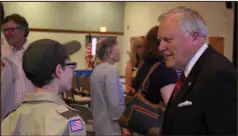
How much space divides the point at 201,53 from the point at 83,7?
27.5 ft

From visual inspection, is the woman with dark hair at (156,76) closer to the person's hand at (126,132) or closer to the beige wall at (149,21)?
the person's hand at (126,132)

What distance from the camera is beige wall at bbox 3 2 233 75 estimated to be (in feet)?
20.5

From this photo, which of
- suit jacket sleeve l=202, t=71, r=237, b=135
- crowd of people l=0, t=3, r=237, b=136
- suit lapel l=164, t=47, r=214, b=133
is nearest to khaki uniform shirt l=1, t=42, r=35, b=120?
crowd of people l=0, t=3, r=237, b=136

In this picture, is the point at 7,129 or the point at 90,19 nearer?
the point at 7,129

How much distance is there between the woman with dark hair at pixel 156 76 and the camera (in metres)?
2.16

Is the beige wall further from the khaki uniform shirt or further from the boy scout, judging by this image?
the boy scout

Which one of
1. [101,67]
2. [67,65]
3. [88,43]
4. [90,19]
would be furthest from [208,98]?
[90,19]

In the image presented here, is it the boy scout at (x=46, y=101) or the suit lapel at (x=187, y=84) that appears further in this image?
the suit lapel at (x=187, y=84)

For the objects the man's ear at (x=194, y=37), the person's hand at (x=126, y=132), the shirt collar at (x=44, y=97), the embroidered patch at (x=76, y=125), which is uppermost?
the man's ear at (x=194, y=37)

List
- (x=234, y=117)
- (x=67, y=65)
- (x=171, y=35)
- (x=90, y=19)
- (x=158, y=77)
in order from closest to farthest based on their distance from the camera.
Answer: (x=234, y=117) → (x=67, y=65) → (x=171, y=35) → (x=158, y=77) → (x=90, y=19)

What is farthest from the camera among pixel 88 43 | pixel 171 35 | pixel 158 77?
pixel 88 43

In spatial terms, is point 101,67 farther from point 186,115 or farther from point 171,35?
point 186,115

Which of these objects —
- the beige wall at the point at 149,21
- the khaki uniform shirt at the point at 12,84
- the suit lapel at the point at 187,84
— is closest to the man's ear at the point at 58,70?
the suit lapel at the point at 187,84

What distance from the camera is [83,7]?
9.70 m
